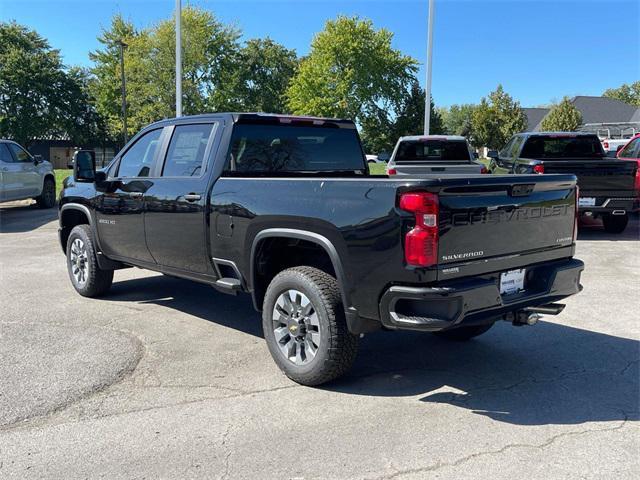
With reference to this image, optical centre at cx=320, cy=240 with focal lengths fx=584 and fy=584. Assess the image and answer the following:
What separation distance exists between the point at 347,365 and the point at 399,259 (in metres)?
0.96

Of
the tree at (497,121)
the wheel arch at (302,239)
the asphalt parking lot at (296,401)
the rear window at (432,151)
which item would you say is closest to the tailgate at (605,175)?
the rear window at (432,151)

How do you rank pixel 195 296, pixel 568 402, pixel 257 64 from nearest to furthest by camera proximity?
pixel 568 402 → pixel 195 296 → pixel 257 64

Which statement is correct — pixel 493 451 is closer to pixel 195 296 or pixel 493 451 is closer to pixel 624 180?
pixel 195 296

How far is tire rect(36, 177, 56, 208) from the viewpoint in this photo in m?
16.2

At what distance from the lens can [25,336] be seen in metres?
5.20

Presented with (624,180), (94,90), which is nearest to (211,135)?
(624,180)

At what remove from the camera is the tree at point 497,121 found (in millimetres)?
45906

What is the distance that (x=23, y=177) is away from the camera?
1479 centimetres

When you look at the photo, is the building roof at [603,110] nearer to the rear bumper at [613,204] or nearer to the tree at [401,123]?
the tree at [401,123]

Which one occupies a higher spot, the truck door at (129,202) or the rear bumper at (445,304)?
the truck door at (129,202)

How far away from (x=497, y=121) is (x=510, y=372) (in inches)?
1764

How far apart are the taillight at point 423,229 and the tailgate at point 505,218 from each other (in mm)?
50

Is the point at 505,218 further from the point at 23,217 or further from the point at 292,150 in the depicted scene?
the point at 23,217

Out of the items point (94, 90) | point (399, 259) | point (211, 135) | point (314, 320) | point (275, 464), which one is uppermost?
point (94, 90)
